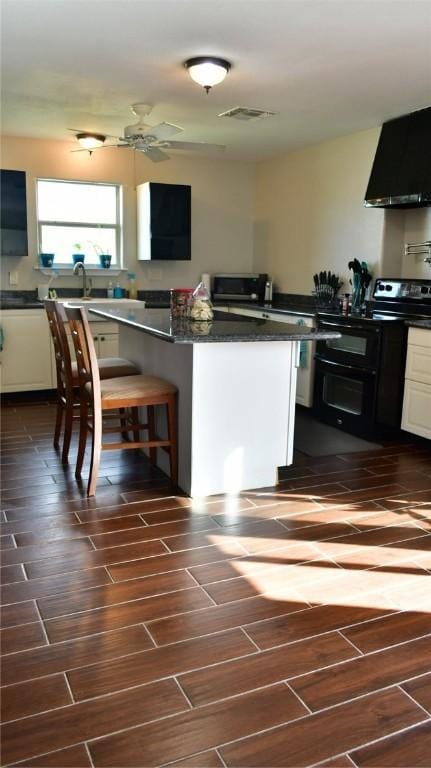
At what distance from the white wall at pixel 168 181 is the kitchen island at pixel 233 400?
2932 mm

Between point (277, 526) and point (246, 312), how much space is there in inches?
137

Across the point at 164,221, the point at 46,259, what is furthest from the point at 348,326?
the point at 46,259

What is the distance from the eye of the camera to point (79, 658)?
1.88m

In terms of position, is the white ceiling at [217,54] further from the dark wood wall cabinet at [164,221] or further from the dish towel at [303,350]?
the dish towel at [303,350]

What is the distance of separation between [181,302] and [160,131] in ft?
3.75

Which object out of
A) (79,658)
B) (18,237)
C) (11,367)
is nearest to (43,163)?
(18,237)

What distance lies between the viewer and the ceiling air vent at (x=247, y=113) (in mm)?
4344

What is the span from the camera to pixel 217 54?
3369 mm

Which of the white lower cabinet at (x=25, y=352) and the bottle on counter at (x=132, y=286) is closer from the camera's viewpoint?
the white lower cabinet at (x=25, y=352)

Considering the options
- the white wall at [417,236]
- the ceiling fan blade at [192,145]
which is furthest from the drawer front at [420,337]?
the ceiling fan blade at [192,145]

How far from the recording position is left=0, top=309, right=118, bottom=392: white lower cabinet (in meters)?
5.38

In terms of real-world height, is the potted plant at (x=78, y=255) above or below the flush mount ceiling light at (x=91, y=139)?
below

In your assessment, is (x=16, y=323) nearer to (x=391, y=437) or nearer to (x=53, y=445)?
(x=53, y=445)

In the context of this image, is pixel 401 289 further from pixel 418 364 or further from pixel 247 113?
pixel 247 113
